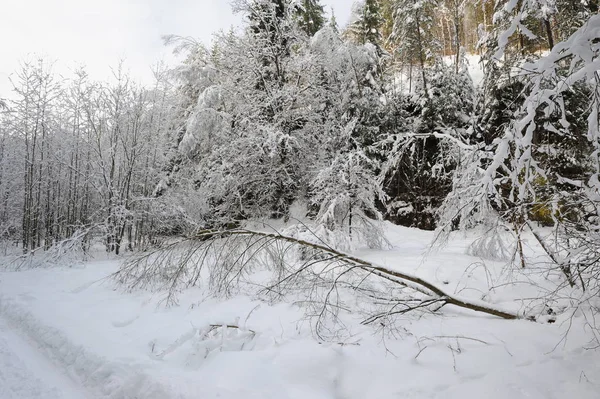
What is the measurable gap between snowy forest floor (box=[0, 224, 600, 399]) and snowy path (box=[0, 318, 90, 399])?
0.4 inches

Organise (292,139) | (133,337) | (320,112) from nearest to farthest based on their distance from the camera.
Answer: (133,337), (292,139), (320,112)

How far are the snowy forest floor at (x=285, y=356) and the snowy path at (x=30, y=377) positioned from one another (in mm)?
11

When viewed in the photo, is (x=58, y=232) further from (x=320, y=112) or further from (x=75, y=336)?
(x=75, y=336)

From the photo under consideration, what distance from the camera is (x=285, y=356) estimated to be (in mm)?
3516

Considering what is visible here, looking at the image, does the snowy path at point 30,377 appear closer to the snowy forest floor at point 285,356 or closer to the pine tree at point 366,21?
the snowy forest floor at point 285,356

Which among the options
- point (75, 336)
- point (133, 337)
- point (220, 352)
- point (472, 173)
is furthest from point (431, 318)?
point (75, 336)

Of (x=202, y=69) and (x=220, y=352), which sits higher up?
(x=202, y=69)

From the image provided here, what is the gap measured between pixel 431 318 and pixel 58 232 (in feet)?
75.7

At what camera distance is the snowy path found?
3.19m

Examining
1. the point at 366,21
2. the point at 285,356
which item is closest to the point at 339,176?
the point at 285,356

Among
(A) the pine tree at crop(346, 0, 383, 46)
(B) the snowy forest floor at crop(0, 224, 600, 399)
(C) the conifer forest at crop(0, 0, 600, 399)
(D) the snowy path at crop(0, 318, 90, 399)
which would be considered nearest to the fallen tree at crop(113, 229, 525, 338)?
(C) the conifer forest at crop(0, 0, 600, 399)

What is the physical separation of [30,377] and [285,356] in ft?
9.14

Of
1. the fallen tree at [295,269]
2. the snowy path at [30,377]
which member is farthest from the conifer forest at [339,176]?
the snowy path at [30,377]

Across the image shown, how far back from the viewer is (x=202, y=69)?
46.1 feet
